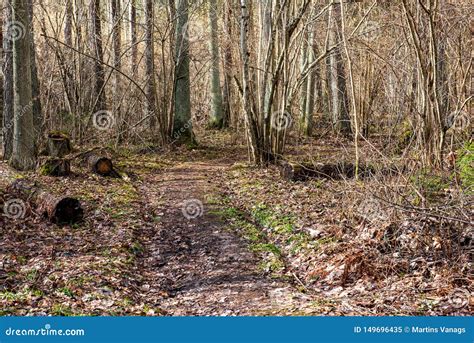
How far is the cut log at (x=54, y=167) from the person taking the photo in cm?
1167

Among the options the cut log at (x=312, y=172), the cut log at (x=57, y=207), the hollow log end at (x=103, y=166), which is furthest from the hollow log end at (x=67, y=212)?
the cut log at (x=312, y=172)

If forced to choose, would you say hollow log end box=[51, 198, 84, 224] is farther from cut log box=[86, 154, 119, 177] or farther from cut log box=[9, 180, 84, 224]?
cut log box=[86, 154, 119, 177]

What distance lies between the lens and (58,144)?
518 inches

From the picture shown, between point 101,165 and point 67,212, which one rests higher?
point 101,165

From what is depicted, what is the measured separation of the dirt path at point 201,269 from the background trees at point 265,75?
9.31 ft

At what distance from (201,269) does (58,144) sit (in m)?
7.27

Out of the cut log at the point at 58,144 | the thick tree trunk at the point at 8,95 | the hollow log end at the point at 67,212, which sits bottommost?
the hollow log end at the point at 67,212

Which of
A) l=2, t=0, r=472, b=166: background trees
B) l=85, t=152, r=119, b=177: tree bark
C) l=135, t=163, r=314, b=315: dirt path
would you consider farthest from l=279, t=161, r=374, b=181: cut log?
l=85, t=152, r=119, b=177: tree bark

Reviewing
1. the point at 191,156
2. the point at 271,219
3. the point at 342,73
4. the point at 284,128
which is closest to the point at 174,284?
the point at 271,219

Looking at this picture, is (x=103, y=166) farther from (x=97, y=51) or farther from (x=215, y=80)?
(x=215, y=80)

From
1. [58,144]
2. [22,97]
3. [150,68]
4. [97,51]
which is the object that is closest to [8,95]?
[22,97]

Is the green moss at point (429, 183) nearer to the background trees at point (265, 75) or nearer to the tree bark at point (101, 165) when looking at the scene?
the background trees at point (265, 75)

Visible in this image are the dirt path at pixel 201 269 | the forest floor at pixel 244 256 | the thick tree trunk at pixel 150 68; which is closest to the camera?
the forest floor at pixel 244 256

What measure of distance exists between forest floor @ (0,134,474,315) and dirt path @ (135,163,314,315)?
2 cm
